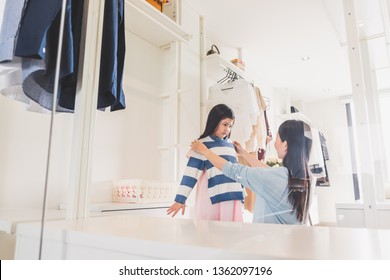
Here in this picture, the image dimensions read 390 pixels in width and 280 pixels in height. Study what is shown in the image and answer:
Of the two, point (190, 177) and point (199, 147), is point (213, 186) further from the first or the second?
point (199, 147)

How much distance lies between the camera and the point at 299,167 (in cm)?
118

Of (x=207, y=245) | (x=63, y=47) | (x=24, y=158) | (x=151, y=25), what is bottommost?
(x=207, y=245)

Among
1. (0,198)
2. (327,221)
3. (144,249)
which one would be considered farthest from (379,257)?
(0,198)

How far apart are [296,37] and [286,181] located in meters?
0.87

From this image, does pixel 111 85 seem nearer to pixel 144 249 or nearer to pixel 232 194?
pixel 144 249

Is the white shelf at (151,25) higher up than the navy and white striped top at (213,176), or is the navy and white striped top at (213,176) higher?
the white shelf at (151,25)

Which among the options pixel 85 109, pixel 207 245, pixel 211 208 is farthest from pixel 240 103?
pixel 207 245

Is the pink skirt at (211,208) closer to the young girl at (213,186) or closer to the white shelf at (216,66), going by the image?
the young girl at (213,186)

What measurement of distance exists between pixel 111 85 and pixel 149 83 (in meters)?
0.90

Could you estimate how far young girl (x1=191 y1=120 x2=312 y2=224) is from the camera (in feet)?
3.79

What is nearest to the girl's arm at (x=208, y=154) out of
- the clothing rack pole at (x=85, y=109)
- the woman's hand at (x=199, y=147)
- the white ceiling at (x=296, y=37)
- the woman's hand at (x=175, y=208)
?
the woman's hand at (x=199, y=147)

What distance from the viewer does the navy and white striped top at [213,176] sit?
1357mm

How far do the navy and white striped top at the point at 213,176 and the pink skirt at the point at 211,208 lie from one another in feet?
0.07

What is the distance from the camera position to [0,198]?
1.01m
